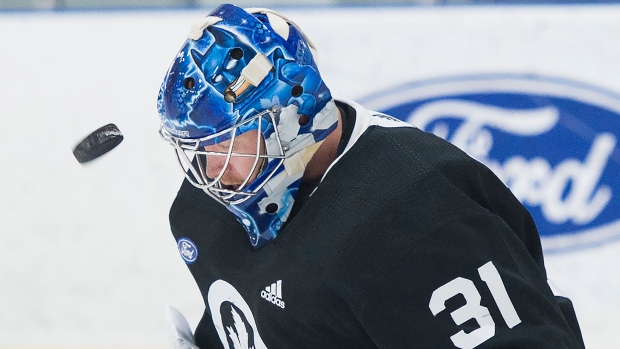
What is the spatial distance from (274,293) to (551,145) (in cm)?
170

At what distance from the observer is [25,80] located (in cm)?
306

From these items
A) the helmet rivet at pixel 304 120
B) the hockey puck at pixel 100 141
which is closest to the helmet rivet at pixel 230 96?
the helmet rivet at pixel 304 120

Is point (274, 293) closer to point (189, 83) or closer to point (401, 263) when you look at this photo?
point (401, 263)

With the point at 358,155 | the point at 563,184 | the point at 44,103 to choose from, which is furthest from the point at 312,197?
the point at 44,103

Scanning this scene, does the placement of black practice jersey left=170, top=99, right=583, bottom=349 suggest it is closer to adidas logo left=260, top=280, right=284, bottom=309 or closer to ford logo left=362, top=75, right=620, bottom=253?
adidas logo left=260, top=280, right=284, bottom=309

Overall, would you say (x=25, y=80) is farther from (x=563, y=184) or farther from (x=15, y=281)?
(x=563, y=184)

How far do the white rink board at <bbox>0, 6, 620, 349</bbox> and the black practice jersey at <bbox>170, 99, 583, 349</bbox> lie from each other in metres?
1.44

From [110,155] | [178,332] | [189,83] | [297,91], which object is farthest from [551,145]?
[189,83]

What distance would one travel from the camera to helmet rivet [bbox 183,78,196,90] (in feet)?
4.46

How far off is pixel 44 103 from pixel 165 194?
0.52 meters

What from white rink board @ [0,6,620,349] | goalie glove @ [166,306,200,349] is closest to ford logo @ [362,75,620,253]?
white rink board @ [0,6,620,349]

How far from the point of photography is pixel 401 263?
129 cm

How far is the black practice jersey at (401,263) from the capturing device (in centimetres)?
126

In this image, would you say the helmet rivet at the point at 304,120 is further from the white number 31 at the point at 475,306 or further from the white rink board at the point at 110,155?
the white rink board at the point at 110,155
